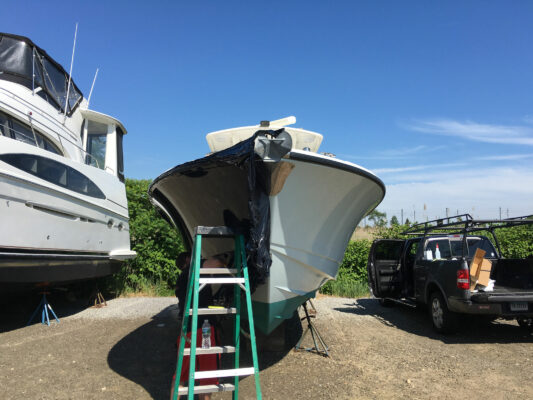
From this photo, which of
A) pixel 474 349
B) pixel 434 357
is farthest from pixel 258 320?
pixel 474 349

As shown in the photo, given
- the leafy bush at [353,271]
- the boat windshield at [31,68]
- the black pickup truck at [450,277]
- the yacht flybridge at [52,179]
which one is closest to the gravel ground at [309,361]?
the black pickup truck at [450,277]

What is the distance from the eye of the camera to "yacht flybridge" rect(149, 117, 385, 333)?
3471mm

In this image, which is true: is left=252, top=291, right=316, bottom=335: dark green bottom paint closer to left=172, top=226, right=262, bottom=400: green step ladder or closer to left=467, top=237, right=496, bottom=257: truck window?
left=172, top=226, right=262, bottom=400: green step ladder

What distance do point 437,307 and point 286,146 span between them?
4245 millimetres

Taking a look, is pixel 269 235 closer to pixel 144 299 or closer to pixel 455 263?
pixel 455 263

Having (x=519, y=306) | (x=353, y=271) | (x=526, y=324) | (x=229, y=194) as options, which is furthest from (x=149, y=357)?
(x=353, y=271)

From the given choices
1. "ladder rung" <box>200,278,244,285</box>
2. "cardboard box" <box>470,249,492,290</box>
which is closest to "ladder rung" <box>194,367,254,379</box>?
"ladder rung" <box>200,278,244,285</box>

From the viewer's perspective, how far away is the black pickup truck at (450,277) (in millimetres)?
5102

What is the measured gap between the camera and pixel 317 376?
4047mm

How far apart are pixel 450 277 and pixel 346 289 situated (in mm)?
4622

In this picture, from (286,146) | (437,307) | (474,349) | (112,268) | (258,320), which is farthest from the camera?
(112,268)

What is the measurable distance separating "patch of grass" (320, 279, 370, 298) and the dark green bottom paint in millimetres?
5964

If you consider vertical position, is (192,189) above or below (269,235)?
above

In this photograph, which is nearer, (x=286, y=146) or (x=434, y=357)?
(x=286, y=146)
